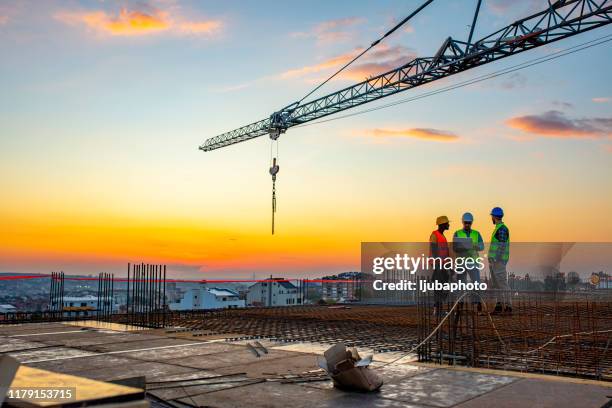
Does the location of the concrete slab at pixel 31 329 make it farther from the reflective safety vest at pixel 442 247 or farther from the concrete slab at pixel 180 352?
the reflective safety vest at pixel 442 247

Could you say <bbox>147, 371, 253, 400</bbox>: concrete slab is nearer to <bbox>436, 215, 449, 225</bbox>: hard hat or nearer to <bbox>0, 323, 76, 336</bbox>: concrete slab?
<bbox>436, 215, 449, 225</bbox>: hard hat

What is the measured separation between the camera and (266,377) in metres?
7.46

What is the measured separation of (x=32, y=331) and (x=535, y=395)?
1235cm

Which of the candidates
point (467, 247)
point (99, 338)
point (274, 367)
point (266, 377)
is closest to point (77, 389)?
point (266, 377)

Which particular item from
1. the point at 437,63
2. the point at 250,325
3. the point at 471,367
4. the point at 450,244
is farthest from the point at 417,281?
the point at 437,63

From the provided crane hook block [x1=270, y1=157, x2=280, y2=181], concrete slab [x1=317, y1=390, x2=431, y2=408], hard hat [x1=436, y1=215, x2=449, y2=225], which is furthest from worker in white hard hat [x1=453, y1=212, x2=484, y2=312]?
crane hook block [x1=270, y1=157, x2=280, y2=181]

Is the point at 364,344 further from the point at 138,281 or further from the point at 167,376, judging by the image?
the point at 138,281

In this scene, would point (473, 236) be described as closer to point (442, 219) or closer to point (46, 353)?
point (442, 219)

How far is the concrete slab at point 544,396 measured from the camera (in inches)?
230

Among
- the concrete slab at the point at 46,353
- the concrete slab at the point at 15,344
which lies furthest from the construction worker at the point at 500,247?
the concrete slab at the point at 15,344

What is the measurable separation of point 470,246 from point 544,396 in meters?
6.12

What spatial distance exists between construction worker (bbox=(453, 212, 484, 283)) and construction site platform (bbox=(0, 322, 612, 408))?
3.55 meters

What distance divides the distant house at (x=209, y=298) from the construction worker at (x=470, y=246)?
79807 millimetres

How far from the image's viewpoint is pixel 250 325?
1567 cm
